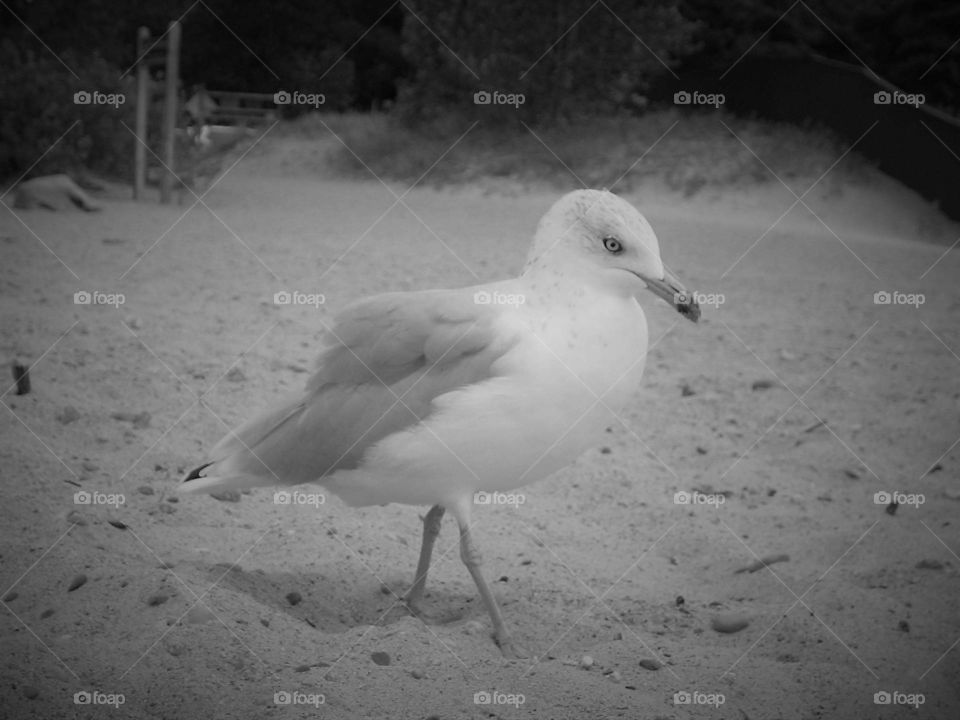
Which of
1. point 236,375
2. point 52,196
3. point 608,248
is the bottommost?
point 608,248

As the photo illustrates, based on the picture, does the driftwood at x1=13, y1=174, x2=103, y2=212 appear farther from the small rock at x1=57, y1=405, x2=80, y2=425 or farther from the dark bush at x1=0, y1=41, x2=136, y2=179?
the small rock at x1=57, y1=405, x2=80, y2=425

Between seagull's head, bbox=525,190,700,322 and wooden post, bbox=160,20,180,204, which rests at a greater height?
wooden post, bbox=160,20,180,204

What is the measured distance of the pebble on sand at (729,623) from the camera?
11.9 feet

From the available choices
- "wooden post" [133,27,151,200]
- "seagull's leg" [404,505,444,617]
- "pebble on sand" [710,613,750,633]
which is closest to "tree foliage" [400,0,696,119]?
"wooden post" [133,27,151,200]

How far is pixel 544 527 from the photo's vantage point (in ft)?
14.7

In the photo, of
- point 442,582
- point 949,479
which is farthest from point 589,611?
point 949,479

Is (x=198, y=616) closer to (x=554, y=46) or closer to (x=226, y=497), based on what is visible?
(x=226, y=497)

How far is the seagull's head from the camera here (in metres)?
3.21

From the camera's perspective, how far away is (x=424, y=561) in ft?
12.3

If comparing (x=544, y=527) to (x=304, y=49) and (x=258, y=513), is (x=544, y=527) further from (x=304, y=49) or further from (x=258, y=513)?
(x=304, y=49)

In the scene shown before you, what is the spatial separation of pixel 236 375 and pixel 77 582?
251cm

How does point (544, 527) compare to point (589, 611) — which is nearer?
point (589, 611)

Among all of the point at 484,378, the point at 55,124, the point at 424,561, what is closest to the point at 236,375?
the point at 424,561

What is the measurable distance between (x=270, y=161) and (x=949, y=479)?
59.5 feet
